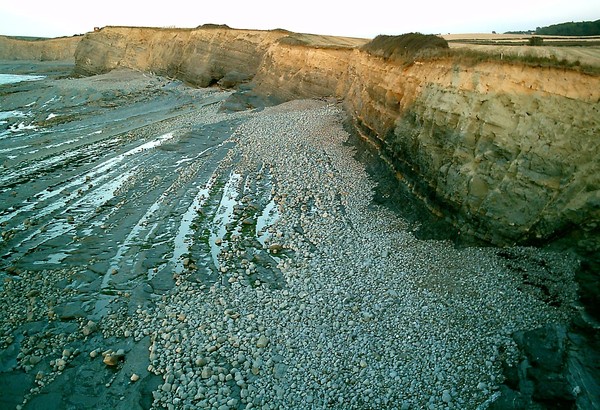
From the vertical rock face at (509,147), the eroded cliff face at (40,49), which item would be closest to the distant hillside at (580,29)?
the vertical rock face at (509,147)

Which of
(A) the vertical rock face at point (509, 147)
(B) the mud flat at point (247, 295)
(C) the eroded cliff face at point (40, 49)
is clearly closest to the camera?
(B) the mud flat at point (247, 295)

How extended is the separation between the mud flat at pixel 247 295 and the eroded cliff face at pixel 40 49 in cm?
7132

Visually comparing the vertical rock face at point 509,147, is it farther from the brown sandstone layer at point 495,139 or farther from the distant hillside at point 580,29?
the distant hillside at point 580,29

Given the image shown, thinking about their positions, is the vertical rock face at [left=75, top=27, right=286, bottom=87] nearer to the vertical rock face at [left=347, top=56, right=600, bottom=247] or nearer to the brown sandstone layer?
the brown sandstone layer

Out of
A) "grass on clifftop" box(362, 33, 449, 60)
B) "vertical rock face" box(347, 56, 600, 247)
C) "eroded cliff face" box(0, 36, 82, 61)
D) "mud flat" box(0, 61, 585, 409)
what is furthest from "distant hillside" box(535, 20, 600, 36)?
"eroded cliff face" box(0, 36, 82, 61)

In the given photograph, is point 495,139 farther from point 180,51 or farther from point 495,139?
point 180,51

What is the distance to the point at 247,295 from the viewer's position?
420 inches

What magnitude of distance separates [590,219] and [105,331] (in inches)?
462

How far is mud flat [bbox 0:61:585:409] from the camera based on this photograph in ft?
26.4

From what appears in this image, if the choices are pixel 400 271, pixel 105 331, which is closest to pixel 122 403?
pixel 105 331

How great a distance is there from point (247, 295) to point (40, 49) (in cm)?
9177

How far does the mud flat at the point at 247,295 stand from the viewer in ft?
26.4

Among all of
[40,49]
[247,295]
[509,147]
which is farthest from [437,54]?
[40,49]

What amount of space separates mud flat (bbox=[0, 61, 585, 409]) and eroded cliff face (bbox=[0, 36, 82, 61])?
71.3 m
